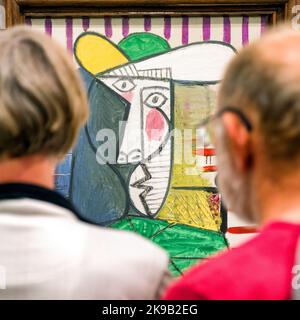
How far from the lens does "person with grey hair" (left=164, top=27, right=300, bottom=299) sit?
2.24ft

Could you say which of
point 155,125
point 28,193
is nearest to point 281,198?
point 28,193

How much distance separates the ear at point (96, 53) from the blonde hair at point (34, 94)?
1.01m

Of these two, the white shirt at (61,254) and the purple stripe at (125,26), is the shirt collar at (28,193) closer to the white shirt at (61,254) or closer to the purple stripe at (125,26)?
the white shirt at (61,254)

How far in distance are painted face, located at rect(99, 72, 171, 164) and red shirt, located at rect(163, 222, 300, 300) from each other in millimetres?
1141

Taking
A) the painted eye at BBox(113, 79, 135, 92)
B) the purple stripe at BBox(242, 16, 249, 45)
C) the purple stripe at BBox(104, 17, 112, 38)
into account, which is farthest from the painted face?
the purple stripe at BBox(242, 16, 249, 45)

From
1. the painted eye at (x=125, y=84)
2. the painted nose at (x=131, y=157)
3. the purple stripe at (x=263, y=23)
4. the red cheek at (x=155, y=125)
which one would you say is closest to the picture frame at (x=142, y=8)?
the purple stripe at (x=263, y=23)

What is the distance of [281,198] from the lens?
71cm

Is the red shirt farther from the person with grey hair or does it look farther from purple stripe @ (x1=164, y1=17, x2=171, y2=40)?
purple stripe @ (x1=164, y1=17, x2=171, y2=40)

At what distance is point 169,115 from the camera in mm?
1832

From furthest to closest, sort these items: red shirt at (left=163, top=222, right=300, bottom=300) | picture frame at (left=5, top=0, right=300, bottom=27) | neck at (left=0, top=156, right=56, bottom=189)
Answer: picture frame at (left=5, top=0, right=300, bottom=27)
neck at (left=0, top=156, right=56, bottom=189)
red shirt at (left=163, top=222, right=300, bottom=300)

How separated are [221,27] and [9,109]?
114 cm

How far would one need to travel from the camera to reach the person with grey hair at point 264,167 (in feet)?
2.24

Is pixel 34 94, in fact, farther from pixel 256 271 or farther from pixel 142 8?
pixel 142 8
